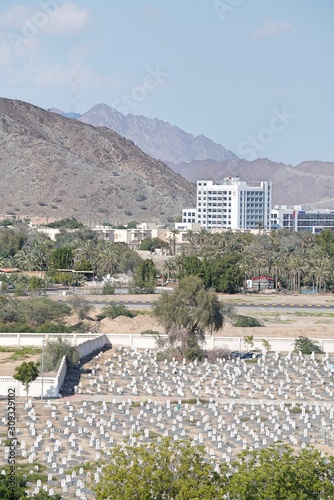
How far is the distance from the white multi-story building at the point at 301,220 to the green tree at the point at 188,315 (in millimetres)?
127813

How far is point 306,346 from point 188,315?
24.0 feet

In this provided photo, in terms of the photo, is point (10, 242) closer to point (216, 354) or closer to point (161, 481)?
point (216, 354)

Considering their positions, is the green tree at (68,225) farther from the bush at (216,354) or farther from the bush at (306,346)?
the bush at (216,354)

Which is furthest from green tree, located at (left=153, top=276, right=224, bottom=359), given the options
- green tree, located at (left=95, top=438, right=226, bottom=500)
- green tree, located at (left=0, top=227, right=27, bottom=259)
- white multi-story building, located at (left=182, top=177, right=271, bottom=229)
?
white multi-story building, located at (left=182, top=177, right=271, bottom=229)

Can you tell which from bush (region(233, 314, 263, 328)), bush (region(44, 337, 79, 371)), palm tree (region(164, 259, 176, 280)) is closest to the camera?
bush (region(44, 337, 79, 371))

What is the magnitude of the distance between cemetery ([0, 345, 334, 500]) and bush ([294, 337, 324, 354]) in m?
1.70

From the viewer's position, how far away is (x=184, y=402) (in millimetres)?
49406

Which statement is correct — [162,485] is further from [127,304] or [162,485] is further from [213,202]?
[213,202]

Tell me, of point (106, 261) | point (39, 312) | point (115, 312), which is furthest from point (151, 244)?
point (39, 312)

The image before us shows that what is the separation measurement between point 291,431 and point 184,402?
703 cm

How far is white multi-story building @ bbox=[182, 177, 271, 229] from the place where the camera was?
18588 centimetres

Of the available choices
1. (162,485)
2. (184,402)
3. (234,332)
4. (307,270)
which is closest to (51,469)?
→ (162,485)

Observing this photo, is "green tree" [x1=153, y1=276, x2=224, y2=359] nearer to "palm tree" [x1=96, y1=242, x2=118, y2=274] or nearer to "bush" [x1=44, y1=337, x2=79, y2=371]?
"bush" [x1=44, y1=337, x2=79, y2=371]

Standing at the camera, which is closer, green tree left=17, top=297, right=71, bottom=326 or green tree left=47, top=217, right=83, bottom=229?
green tree left=17, top=297, right=71, bottom=326
